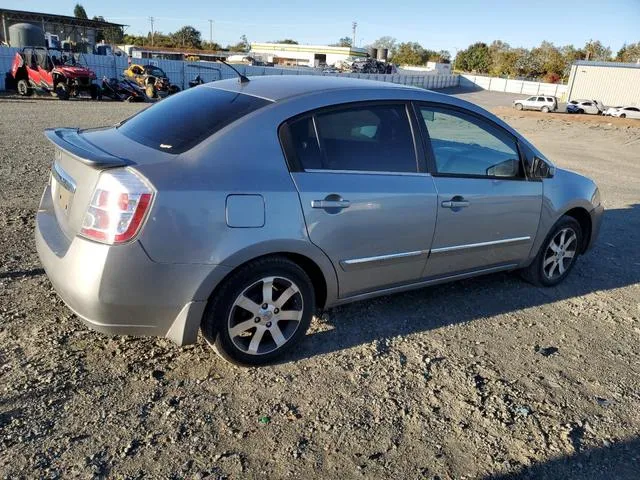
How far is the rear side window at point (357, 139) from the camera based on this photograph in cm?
329

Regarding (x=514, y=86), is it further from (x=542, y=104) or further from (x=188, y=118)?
(x=188, y=118)

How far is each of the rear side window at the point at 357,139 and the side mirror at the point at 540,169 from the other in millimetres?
1280

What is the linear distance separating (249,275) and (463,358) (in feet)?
5.20

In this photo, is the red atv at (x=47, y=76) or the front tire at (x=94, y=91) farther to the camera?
the front tire at (x=94, y=91)

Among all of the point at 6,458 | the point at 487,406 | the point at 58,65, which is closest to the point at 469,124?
the point at 487,406

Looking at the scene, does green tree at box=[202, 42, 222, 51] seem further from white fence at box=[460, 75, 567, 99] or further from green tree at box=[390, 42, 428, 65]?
white fence at box=[460, 75, 567, 99]

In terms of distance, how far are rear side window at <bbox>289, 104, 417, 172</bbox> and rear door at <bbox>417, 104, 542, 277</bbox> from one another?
0.22m

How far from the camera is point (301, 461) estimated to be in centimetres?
260

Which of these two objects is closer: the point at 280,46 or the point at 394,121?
the point at 394,121

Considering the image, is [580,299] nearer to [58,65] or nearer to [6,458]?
[6,458]

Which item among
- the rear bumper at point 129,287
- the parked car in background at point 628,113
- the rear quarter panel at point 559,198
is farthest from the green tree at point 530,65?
the rear bumper at point 129,287

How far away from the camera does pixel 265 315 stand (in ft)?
10.6

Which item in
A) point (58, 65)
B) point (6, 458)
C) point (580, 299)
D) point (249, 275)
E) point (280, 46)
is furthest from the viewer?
point (280, 46)

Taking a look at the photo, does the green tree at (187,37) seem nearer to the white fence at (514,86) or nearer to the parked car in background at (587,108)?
the white fence at (514,86)
